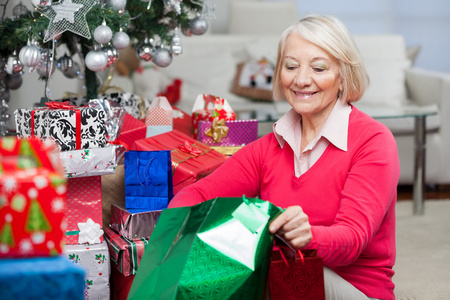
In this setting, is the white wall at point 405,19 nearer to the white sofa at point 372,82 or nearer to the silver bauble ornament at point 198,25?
the white sofa at point 372,82

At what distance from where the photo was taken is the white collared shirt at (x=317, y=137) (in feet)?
4.77

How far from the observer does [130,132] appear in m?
2.00

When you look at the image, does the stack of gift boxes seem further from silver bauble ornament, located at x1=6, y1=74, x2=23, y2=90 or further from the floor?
the floor

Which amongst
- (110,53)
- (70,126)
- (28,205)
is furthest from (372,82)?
(28,205)

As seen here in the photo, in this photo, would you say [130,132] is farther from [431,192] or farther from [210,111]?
[431,192]

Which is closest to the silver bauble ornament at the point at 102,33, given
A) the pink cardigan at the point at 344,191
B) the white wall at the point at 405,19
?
the pink cardigan at the point at 344,191

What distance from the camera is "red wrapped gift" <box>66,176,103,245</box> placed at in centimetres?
→ 168

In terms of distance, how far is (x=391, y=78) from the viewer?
155 inches

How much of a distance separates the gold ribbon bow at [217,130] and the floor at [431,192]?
1.71 m

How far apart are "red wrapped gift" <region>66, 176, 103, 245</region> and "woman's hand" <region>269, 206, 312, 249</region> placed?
2.49 feet

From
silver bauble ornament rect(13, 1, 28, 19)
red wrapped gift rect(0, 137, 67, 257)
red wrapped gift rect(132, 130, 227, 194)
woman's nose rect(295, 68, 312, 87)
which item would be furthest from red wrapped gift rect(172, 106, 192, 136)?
red wrapped gift rect(0, 137, 67, 257)

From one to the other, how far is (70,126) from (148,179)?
28cm

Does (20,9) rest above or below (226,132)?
above

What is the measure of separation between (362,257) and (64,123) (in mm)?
875
